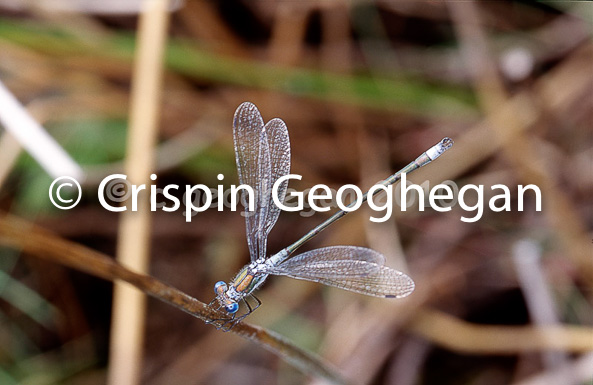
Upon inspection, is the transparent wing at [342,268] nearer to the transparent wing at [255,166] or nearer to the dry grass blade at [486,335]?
the transparent wing at [255,166]

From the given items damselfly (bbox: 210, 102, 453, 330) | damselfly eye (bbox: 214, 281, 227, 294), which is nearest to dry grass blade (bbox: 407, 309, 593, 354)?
damselfly (bbox: 210, 102, 453, 330)

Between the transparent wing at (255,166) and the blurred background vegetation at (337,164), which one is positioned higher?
the blurred background vegetation at (337,164)

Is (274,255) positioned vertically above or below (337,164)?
below

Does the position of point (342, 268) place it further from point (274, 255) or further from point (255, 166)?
point (255, 166)

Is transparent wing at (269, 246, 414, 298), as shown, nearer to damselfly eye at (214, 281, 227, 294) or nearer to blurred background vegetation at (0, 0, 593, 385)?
damselfly eye at (214, 281, 227, 294)

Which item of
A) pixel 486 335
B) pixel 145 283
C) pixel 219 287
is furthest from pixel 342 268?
pixel 486 335

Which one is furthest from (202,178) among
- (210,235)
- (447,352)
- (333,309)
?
(447,352)

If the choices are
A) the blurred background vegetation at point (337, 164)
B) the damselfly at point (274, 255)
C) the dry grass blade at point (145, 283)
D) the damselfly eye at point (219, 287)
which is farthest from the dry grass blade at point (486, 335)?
the damselfly eye at point (219, 287)
